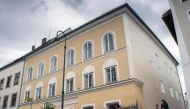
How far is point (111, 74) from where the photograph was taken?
18.4m

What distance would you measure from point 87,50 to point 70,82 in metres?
3.96

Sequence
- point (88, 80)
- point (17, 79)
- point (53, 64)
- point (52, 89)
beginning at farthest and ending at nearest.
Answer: point (17, 79) < point (53, 64) < point (52, 89) < point (88, 80)

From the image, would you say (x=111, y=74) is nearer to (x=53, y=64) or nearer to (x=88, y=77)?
(x=88, y=77)

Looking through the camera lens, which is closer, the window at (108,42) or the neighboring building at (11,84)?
the window at (108,42)

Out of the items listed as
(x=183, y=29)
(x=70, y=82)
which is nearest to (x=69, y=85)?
(x=70, y=82)

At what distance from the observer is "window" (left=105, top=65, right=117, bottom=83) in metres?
18.2

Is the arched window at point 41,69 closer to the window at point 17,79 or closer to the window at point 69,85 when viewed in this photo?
the window at point 69,85

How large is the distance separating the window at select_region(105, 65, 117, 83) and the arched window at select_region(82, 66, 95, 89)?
5.23 feet

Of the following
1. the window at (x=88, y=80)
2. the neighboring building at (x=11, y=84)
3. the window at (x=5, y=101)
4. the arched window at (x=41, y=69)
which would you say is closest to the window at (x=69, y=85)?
the window at (x=88, y=80)

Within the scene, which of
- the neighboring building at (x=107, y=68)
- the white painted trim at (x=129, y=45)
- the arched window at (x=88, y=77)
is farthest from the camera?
the arched window at (x=88, y=77)

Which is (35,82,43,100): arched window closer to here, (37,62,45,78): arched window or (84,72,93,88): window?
(37,62,45,78): arched window

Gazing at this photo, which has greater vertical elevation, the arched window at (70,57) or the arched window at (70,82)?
the arched window at (70,57)

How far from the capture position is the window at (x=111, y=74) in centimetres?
1823

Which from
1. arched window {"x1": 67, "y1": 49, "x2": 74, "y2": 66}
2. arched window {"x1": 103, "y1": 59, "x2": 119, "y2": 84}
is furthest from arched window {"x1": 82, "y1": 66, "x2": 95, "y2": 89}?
arched window {"x1": 67, "y1": 49, "x2": 74, "y2": 66}
